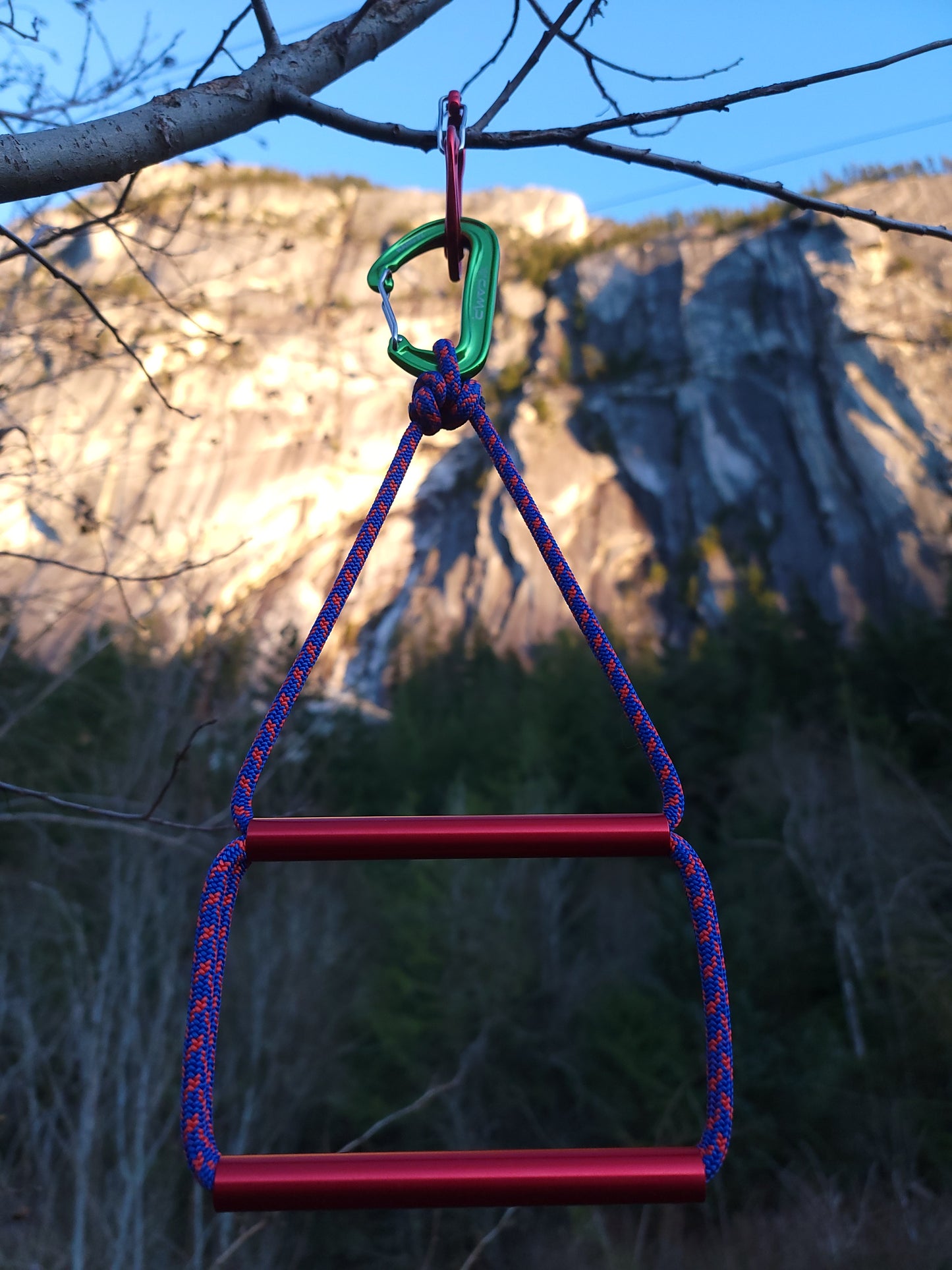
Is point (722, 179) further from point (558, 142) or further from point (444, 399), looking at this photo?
point (444, 399)

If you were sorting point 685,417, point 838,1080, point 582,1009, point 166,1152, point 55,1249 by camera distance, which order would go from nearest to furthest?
point 55,1249, point 166,1152, point 838,1080, point 582,1009, point 685,417

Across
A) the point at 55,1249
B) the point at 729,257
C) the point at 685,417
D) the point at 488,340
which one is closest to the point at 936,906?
the point at 55,1249

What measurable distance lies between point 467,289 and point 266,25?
475mm

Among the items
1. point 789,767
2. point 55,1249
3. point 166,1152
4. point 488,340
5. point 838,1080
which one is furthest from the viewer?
point 789,767

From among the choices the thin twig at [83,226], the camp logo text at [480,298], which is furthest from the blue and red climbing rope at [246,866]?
the thin twig at [83,226]

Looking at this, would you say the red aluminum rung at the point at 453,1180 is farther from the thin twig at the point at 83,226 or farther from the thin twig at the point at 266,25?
the thin twig at the point at 83,226

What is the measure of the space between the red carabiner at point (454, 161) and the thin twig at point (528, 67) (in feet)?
0.21

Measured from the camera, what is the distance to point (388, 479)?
1.16 meters

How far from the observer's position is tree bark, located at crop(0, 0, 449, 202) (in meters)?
1.12

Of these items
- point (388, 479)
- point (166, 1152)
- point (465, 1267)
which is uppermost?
point (388, 479)

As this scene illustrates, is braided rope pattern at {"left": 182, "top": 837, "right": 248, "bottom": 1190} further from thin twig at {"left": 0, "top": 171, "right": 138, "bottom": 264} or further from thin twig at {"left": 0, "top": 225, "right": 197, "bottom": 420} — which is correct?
thin twig at {"left": 0, "top": 171, "right": 138, "bottom": 264}

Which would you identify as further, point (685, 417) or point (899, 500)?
point (685, 417)

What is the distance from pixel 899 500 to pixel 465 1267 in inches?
1027

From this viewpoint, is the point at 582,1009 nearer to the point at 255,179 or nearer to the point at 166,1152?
the point at 166,1152
